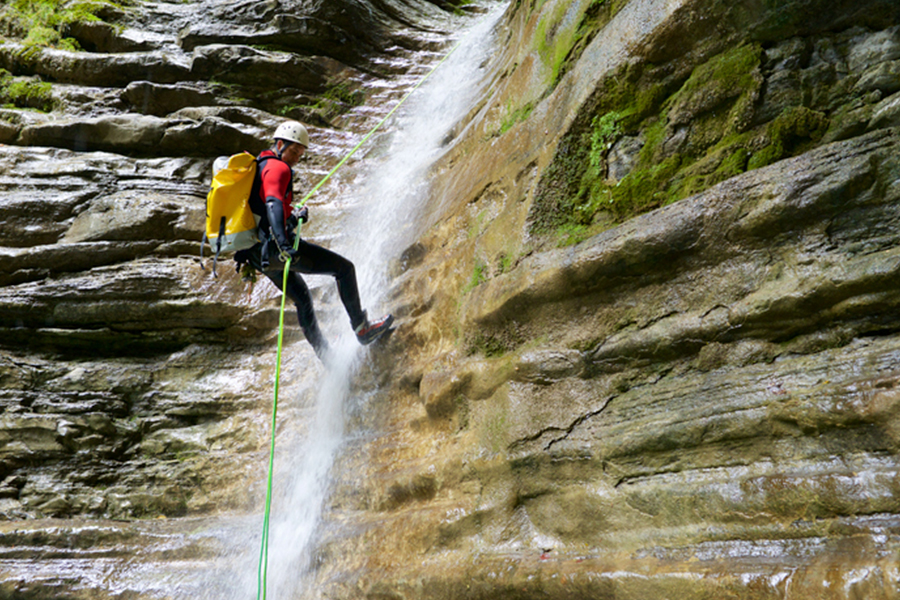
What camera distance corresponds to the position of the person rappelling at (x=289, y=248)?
5902 millimetres

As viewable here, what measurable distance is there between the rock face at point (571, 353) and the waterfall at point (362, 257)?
38 centimetres

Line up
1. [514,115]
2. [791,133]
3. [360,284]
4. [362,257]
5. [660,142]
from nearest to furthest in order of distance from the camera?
[791,133]
[660,142]
[514,115]
[360,284]
[362,257]

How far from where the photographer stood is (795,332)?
340 cm

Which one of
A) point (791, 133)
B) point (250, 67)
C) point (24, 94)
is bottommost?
point (791, 133)

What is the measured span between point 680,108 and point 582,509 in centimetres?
324

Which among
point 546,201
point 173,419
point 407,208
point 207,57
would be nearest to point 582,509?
point 546,201

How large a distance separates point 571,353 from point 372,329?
2.99 m

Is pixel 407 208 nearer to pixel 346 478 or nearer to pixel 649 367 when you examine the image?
pixel 346 478

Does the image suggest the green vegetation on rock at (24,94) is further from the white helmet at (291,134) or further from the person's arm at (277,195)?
the person's arm at (277,195)

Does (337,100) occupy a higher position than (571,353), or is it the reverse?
(337,100)

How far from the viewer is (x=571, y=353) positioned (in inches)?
171

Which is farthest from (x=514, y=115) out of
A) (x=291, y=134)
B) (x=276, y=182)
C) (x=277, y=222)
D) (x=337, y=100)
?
(x=337, y=100)

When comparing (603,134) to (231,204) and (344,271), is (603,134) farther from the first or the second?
(231,204)

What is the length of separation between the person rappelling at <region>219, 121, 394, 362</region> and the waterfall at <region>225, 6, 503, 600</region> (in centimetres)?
62
